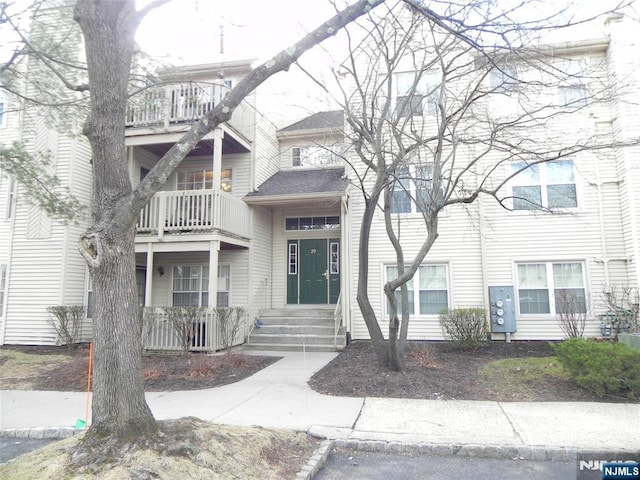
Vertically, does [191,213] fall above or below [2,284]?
above

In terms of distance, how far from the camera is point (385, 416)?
572 centimetres

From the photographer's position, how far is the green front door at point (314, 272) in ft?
46.0

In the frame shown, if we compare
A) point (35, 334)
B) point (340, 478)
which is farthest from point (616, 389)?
point (35, 334)

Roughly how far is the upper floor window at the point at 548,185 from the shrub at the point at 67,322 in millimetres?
12405

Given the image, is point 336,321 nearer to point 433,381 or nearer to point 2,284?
point 433,381

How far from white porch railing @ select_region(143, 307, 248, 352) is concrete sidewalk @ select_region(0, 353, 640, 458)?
3.62m

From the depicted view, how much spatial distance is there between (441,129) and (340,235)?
6.85 metres

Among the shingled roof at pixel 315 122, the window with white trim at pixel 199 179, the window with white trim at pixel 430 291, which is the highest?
the shingled roof at pixel 315 122

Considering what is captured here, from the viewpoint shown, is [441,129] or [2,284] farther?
[2,284]

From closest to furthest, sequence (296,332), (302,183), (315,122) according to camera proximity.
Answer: (296,332) → (302,183) → (315,122)

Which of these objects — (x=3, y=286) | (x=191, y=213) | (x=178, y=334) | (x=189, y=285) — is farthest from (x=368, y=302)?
(x=3, y=286)

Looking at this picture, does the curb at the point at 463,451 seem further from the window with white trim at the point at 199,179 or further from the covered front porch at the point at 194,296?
the window with white trim at the point at 199,179

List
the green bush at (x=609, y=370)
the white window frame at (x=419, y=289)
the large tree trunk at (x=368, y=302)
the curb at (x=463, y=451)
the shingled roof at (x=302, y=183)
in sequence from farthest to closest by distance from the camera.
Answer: the shingled roof at (x=302, y=183) → the white window frame at (x=419, y=289) → the large tree trunk at (x=368, y=302) → the green bush at (x=609, y=370) → the curb at (x=463, y=451)

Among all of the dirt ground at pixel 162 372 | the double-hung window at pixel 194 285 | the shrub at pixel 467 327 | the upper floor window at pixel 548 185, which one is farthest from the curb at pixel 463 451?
the double-hung window at pixel 194 285
